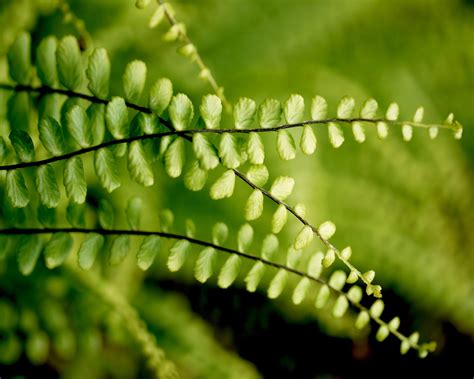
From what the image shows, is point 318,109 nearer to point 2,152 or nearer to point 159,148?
point 159,148

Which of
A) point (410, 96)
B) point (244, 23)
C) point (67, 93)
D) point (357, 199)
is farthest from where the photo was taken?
point (410, 96)

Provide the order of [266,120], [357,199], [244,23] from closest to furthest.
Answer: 1. [266,120]
2. [357,199]
3. [244,23]

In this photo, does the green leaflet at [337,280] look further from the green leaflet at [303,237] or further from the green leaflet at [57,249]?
the green leaflet at [57,249]

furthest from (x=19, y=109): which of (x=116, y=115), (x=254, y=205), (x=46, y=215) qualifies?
(x=254, y=205)

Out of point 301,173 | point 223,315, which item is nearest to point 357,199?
point 301,173

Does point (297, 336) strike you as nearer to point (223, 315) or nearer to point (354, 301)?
point (223, 315)
